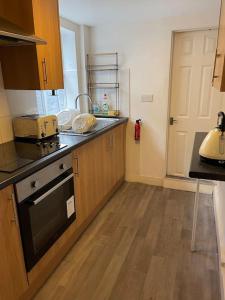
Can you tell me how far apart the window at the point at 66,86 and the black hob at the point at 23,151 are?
36.1 inches

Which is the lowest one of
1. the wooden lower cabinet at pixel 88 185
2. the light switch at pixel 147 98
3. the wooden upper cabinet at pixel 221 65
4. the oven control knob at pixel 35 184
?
the wooden lower cabinet at pixel 88 185

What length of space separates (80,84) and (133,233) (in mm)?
2036

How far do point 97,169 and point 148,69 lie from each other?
144 cm

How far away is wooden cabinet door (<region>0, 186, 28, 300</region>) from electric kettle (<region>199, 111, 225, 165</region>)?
118 cm

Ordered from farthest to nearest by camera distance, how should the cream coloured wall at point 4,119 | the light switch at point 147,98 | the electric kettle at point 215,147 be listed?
the light switch at point 147,98
the cream coloured wall at point 4,119
the electric kettle at point 215,147

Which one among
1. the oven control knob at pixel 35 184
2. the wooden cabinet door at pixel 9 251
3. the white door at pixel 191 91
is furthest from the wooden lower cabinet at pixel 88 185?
the white door at pixel 191 91

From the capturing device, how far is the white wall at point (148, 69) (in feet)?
9.01

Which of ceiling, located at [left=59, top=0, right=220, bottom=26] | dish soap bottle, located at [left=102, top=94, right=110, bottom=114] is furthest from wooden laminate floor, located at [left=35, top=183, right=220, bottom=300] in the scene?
ceiling, located at [left=59, top=0, right=220, bottom=26]

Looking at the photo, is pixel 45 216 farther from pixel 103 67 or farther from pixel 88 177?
pixel 103 67

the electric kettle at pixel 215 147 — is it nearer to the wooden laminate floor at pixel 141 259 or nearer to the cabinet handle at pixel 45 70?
the wooden laminate floor at pixel 141 259

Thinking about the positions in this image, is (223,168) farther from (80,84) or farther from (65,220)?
(80,84)

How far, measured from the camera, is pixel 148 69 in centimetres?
290

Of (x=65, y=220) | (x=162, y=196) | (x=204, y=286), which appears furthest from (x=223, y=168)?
(x=162, y=196)

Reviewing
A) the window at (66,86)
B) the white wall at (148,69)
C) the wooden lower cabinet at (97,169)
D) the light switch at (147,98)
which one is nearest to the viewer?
the wooden lower cabinet at (97,169)
